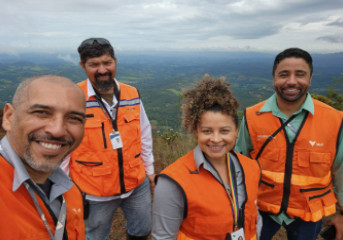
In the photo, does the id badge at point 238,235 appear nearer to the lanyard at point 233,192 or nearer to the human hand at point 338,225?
the lanyard at point 233,192

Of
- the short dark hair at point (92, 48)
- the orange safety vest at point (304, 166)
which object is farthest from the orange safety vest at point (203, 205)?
the short dark hair at point (92, 48)

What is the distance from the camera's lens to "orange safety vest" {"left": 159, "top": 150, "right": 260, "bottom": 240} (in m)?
1.45

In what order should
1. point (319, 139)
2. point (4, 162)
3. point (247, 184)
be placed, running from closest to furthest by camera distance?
point (4, 162) → point (247, 184) → point (319, 139)

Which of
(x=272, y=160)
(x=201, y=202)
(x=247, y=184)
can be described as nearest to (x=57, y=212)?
(x=201, y=202)

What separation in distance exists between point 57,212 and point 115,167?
3.34ft

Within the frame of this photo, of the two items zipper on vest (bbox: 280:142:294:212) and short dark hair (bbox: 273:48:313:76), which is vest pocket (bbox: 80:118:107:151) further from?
short dark hair (bbox: 273:48:313:76)

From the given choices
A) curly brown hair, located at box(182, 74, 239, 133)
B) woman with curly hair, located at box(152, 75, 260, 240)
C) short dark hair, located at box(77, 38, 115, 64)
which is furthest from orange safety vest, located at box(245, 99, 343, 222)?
short dark hair, located at box(77, 38, 115, 64)

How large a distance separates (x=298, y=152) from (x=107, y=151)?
6.24 ft

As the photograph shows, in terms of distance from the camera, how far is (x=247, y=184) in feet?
5.45

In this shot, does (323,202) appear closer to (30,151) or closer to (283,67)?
(283,67)

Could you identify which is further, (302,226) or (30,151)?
(302,226)

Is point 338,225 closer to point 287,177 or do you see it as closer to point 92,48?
point 287,177

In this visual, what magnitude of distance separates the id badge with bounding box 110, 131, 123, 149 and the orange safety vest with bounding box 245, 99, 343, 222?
1.51 m

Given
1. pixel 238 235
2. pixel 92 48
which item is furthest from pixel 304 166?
pixel 92 48
